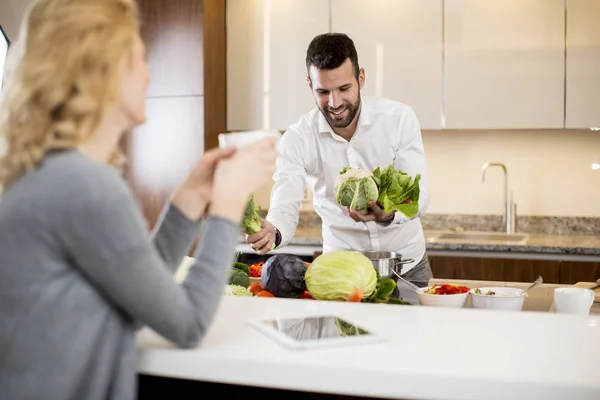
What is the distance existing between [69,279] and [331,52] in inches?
76.6

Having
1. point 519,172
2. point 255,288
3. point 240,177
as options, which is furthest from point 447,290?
point 519,172

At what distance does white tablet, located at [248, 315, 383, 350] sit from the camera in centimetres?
122

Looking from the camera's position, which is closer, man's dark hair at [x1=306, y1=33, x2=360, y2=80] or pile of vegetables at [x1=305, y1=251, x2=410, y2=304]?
pile of vegetables at [x1=305, y1=251, x2=410, y2=304]

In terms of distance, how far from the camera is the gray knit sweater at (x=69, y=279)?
1.05 m

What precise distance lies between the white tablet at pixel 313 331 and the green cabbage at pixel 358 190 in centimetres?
97

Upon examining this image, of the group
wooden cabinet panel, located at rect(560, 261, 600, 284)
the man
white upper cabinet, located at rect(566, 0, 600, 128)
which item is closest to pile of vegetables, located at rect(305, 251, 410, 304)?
the man

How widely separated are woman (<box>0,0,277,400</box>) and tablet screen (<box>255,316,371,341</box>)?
172mm

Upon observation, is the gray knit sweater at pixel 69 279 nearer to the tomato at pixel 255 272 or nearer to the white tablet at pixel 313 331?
the white tablet at pixel 313 331

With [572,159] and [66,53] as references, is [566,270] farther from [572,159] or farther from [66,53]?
[66,53]

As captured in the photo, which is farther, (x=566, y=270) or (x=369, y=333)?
(x=566, y=270)

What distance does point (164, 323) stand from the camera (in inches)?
44.8

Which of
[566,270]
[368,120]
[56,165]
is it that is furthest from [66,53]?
[566,270]

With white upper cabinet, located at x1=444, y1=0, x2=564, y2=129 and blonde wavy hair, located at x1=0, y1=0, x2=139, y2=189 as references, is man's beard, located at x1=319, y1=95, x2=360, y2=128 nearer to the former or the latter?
white upper cabinet, located at x1=444, y1=0, x2=564, y2=129

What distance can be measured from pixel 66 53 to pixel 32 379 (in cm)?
50
